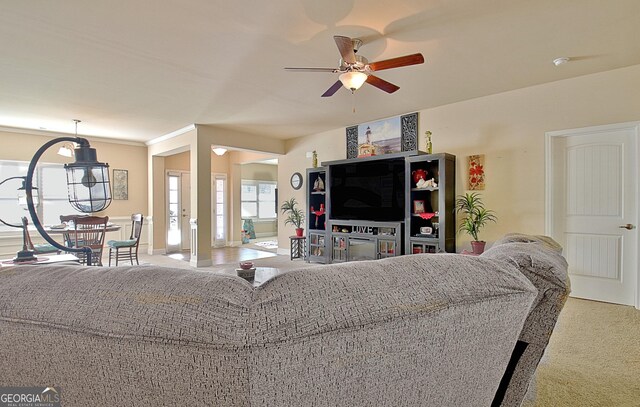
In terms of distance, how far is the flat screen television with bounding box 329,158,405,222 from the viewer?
5.12m

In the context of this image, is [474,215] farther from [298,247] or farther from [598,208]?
[298,247]

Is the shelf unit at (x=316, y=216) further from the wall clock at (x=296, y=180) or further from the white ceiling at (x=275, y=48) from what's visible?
the white ceiling at (x=275, y=48)

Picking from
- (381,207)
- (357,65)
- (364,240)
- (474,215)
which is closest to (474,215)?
(474,215)

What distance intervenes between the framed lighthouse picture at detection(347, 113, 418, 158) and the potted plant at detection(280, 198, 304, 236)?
5.44 feet

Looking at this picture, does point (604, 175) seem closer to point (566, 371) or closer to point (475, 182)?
point (475, 182)

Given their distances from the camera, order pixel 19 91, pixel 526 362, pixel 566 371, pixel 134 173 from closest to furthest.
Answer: pixel 526 362
pixel 566 371
pixel 19 91
pixel 134 173

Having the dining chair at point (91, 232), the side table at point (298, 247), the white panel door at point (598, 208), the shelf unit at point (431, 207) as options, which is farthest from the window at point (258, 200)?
the white panel door at point (598, 208)

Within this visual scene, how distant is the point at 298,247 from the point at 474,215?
340cm

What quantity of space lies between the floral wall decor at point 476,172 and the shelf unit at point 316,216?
2420mm

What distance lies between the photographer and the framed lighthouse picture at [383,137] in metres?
5.17

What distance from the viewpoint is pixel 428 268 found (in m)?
0.74

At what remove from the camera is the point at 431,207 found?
191 inches

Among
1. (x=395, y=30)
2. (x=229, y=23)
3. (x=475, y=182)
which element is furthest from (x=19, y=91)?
(x=475, y=182)

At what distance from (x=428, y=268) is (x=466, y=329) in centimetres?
15
